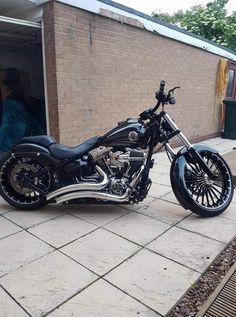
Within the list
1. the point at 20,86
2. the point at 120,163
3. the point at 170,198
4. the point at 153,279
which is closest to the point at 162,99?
the point at 120,163

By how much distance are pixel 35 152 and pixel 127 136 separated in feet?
3.06

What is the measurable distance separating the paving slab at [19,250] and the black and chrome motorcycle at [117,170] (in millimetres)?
555

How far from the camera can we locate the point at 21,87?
5773mm

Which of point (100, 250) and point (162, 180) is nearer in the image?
point (100, 250)

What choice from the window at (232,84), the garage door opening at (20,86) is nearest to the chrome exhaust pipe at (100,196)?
the garage door opening at (20,86)

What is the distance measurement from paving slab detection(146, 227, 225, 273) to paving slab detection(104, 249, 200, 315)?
86 millimetres

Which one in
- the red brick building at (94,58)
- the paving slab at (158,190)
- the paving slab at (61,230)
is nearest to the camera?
the paving slab at (61,230)

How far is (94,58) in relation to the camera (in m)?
4.16

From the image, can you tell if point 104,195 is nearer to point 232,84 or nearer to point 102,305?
point 102,305

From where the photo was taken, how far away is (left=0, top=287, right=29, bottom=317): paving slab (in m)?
1.52

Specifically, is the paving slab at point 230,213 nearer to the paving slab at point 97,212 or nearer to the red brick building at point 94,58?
the paving slab at point 97,212

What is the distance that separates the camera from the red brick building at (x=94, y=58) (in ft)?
12.2

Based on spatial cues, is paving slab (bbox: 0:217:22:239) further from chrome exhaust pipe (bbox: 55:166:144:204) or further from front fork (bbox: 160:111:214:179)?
front fork (bbox: 160:111:214:179)

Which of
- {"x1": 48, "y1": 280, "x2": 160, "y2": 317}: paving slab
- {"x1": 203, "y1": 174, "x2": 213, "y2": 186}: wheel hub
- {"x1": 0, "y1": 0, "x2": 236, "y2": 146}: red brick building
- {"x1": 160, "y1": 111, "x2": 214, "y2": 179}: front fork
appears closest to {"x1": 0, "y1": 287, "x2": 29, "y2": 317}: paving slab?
{"x1": 48, "y1": 280, "x2": 160, "y2": 317}: paving slab
